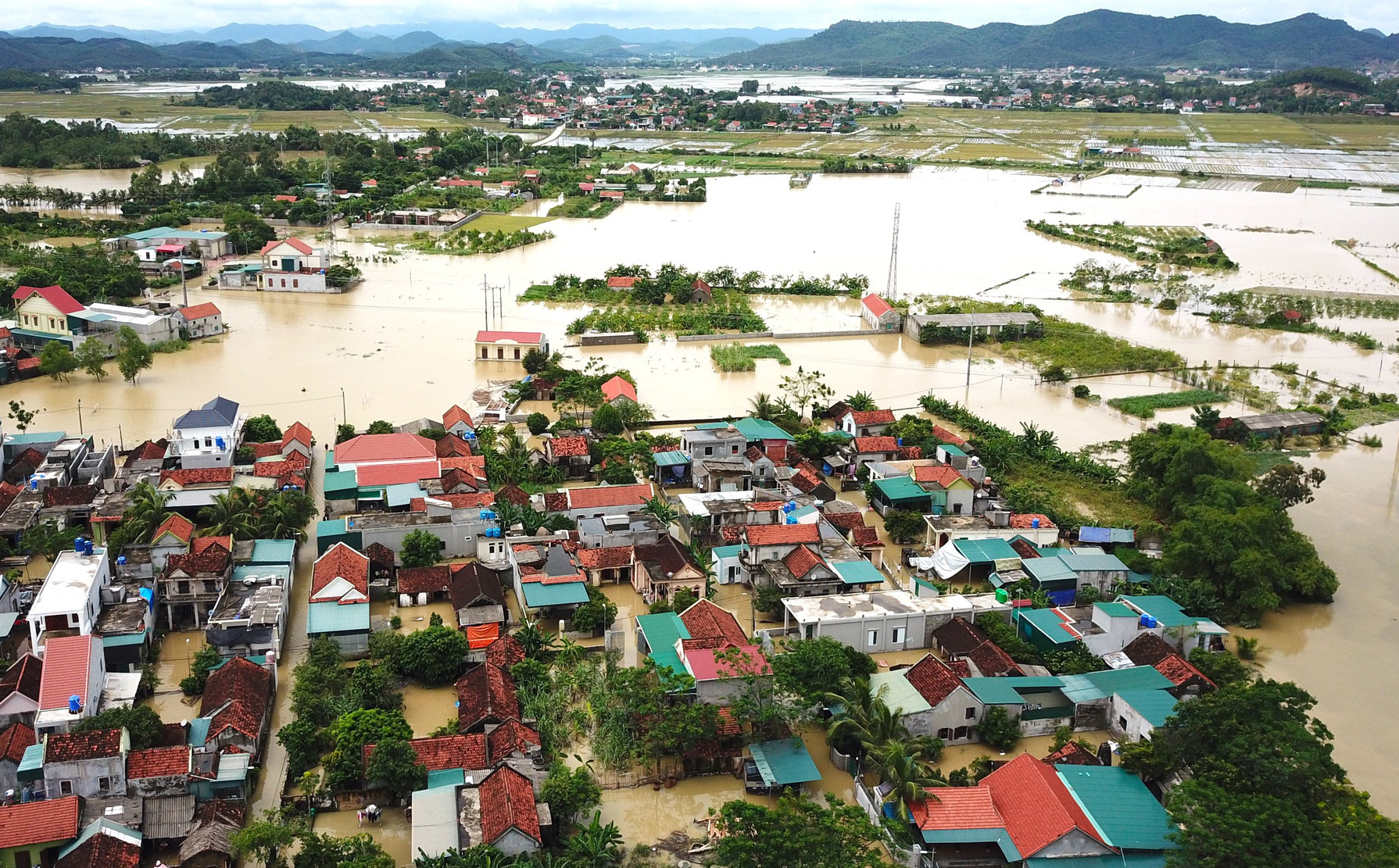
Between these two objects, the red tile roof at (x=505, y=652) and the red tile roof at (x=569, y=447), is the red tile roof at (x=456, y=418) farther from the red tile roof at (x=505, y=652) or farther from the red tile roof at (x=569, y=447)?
the red tile roof at (x=505, y=652)

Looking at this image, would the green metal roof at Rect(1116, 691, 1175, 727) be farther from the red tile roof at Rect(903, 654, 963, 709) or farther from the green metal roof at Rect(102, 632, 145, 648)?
the green metal roof at Rect(102, 632, 145, 648)

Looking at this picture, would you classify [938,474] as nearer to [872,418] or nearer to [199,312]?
[872,418]

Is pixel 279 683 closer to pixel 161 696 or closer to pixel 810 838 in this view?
pixel 161 696

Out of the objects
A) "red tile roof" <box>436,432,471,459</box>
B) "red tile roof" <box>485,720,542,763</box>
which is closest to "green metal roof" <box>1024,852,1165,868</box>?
"red tile roof" <box>485,720,542,763</box>

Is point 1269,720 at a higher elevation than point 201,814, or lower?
higher

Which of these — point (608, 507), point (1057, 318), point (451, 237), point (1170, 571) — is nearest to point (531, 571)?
point (608, 507)
